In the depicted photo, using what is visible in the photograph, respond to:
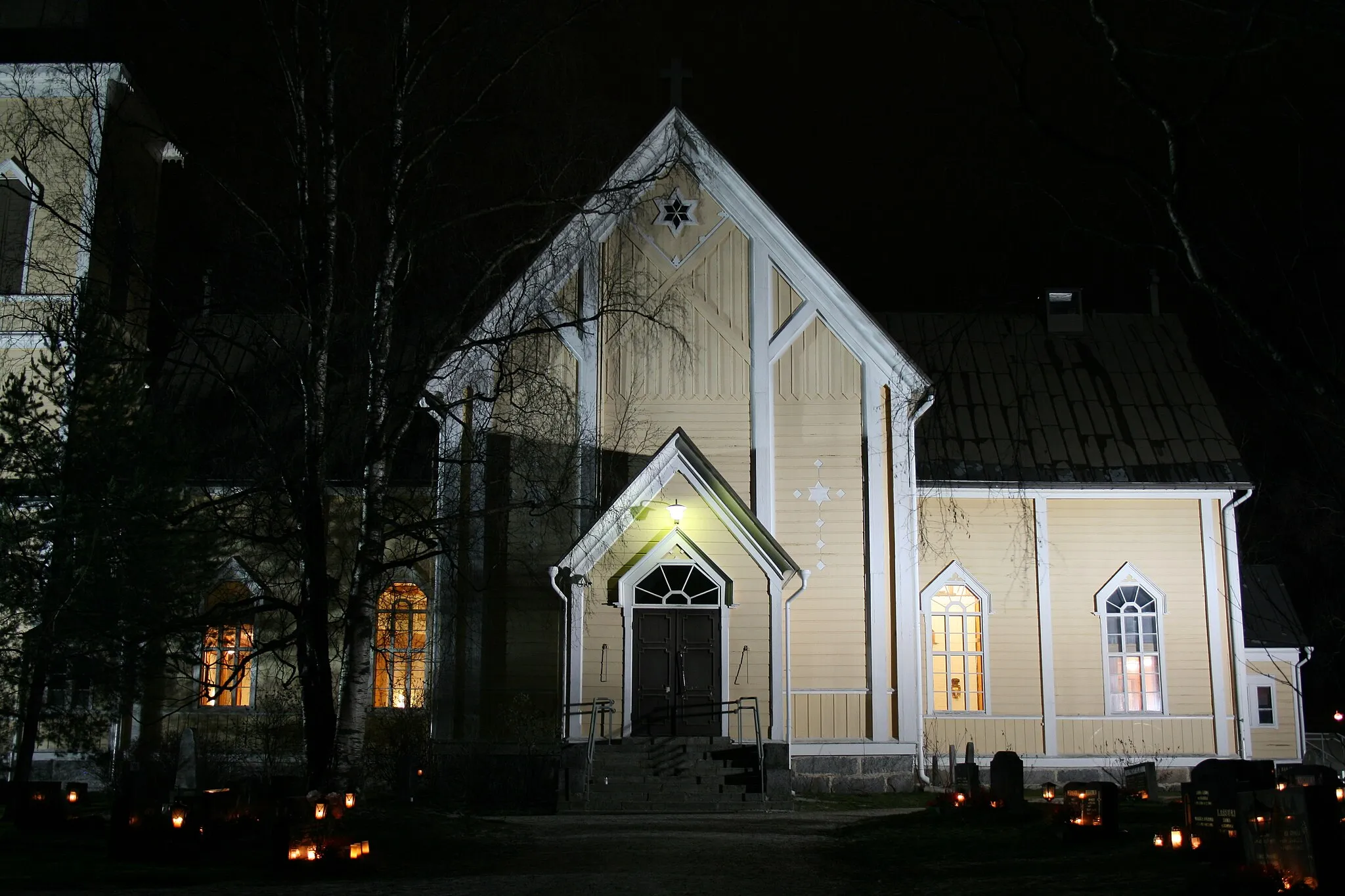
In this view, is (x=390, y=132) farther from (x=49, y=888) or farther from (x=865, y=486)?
(x=865, y=486)

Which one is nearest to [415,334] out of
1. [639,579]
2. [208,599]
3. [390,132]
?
[390,132]

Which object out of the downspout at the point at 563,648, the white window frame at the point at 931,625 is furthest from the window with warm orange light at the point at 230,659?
the white window frame at the point at 931,625

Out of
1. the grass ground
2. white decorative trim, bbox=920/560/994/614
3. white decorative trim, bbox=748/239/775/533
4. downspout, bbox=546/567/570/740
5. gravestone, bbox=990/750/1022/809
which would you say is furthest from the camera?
white decorative trim, bbox=920/560/994/614

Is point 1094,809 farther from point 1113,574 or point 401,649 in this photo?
point 401,649

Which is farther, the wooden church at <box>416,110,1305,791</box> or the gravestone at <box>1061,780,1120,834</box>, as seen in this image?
the wooden church at <box>416,110,1305,791</box>

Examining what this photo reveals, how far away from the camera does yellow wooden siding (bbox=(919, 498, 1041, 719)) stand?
68.6ft

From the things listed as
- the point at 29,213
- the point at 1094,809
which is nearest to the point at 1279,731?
the point at 1094,809

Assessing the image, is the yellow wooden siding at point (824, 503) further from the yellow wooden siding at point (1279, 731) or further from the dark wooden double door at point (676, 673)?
the yellow wooden siding at point (1279, 731)

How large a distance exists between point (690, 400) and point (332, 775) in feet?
30.8

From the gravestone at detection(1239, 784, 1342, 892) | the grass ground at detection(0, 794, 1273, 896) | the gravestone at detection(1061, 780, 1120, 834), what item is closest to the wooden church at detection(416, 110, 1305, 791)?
the grass ground at detection(0, 794, 1273, 896)

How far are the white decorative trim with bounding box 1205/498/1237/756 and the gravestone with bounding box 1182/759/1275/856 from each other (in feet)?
37.9

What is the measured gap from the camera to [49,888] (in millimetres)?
9516

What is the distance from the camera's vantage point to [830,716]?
19.1 m

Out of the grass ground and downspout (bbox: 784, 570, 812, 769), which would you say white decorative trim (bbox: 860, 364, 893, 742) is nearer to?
downspout (bbox: 784, 570, 812, 769)
